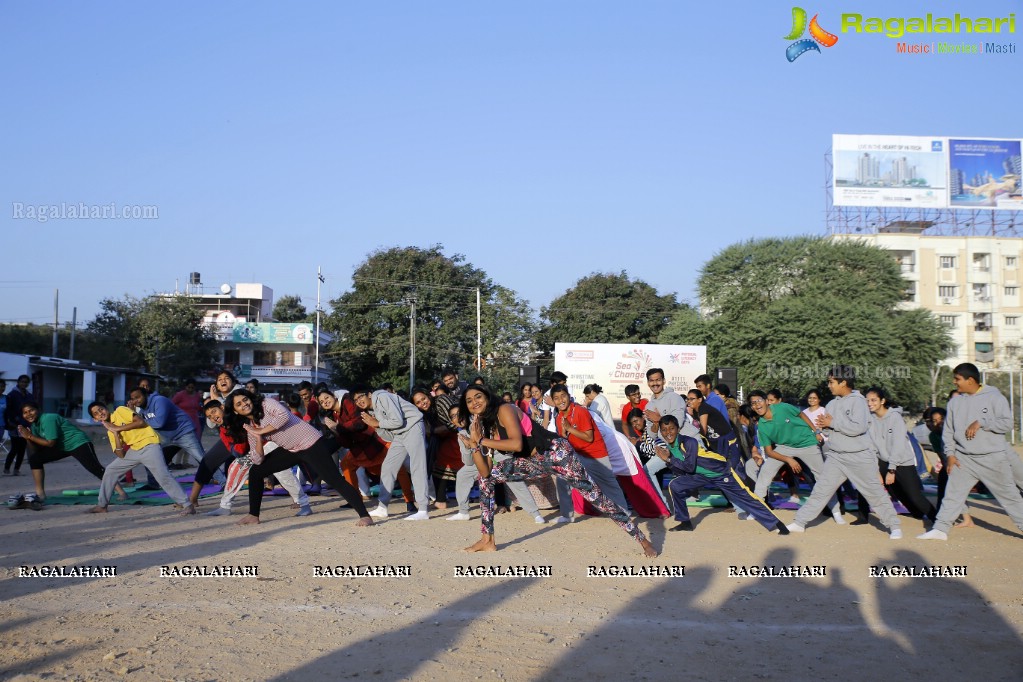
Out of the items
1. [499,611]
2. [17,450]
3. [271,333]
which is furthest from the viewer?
[271,333]

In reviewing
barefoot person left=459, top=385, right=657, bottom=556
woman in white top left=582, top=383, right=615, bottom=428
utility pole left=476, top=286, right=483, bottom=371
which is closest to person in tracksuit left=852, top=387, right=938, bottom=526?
woman in white top left=582, top=383, right=615, bottom=428

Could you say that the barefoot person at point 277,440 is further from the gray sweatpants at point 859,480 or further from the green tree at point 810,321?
the green tree at point 810,321

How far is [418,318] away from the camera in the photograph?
51.0m

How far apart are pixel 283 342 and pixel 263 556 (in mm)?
58463

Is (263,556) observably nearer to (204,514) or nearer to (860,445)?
(204,514)

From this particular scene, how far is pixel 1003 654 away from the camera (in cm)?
524

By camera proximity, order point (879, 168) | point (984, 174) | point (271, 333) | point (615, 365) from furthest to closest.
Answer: point (271, 333), point (984, 174), point (879, 168), point (615, 365)

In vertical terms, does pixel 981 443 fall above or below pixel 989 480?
above

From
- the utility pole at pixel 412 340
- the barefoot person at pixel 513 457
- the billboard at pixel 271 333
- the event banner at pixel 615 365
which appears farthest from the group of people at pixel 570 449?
the billboard at pixel 271 333

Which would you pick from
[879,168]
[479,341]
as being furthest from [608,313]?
[879,168]

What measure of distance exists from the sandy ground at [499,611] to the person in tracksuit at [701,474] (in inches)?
11.3

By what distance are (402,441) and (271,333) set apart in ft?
185

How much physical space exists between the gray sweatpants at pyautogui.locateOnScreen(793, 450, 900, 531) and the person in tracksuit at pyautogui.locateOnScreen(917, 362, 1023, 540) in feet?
2.04

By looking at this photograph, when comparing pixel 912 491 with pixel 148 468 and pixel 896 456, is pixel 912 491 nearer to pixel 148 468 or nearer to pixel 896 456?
pixel 896 456
